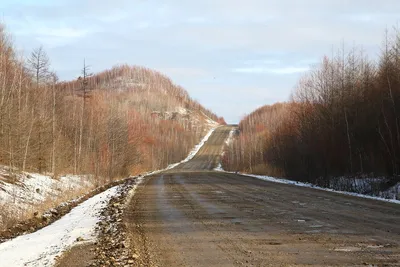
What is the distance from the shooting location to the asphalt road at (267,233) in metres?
7.64

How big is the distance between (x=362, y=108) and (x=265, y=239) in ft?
69.0

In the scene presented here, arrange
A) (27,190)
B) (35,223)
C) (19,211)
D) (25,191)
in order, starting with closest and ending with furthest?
(35,223) → (19,211) → (25,191) → (27,190)

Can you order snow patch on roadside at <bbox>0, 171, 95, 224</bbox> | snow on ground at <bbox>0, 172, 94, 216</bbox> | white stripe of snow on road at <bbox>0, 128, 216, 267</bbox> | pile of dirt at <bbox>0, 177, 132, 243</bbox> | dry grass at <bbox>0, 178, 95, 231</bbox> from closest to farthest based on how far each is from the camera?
white stripe of snow on road at <bbox>0, 128, 216, 267</bbox> < pile of dirt at <bbox>0, 177, 132, 243</bbox> < dry grass at <bbox>0, 178, 95, 231</bbox> < snow patch on roadside at <bbox>0, 171, 95, 224</bbox> < snow on ground at <bbox>0, 172, 94, 216</bbox>

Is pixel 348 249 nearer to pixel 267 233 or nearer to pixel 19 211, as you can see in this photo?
pixel 267 233

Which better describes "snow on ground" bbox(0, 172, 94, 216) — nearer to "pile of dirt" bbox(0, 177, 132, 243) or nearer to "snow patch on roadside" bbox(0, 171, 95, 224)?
"snow patch on roadside" bbox(0, 171, 95, 224)

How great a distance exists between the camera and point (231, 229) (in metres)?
11.1

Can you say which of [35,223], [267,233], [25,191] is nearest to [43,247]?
[267,233]

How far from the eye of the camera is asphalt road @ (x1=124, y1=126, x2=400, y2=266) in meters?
7.64

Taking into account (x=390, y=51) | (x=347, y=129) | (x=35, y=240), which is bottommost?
(x=35, y=240)

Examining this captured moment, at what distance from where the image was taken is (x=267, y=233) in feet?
33.8

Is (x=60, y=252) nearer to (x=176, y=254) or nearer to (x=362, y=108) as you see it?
(x=176, y=254)

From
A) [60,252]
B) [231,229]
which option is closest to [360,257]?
[231,229]

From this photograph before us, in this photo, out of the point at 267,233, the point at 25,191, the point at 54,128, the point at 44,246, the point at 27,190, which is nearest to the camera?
the point at 44,246

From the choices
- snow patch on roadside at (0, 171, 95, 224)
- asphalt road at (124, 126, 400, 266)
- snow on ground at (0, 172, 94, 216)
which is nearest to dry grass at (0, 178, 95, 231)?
snow patch on roadside at (0, 171, 95, 224)
